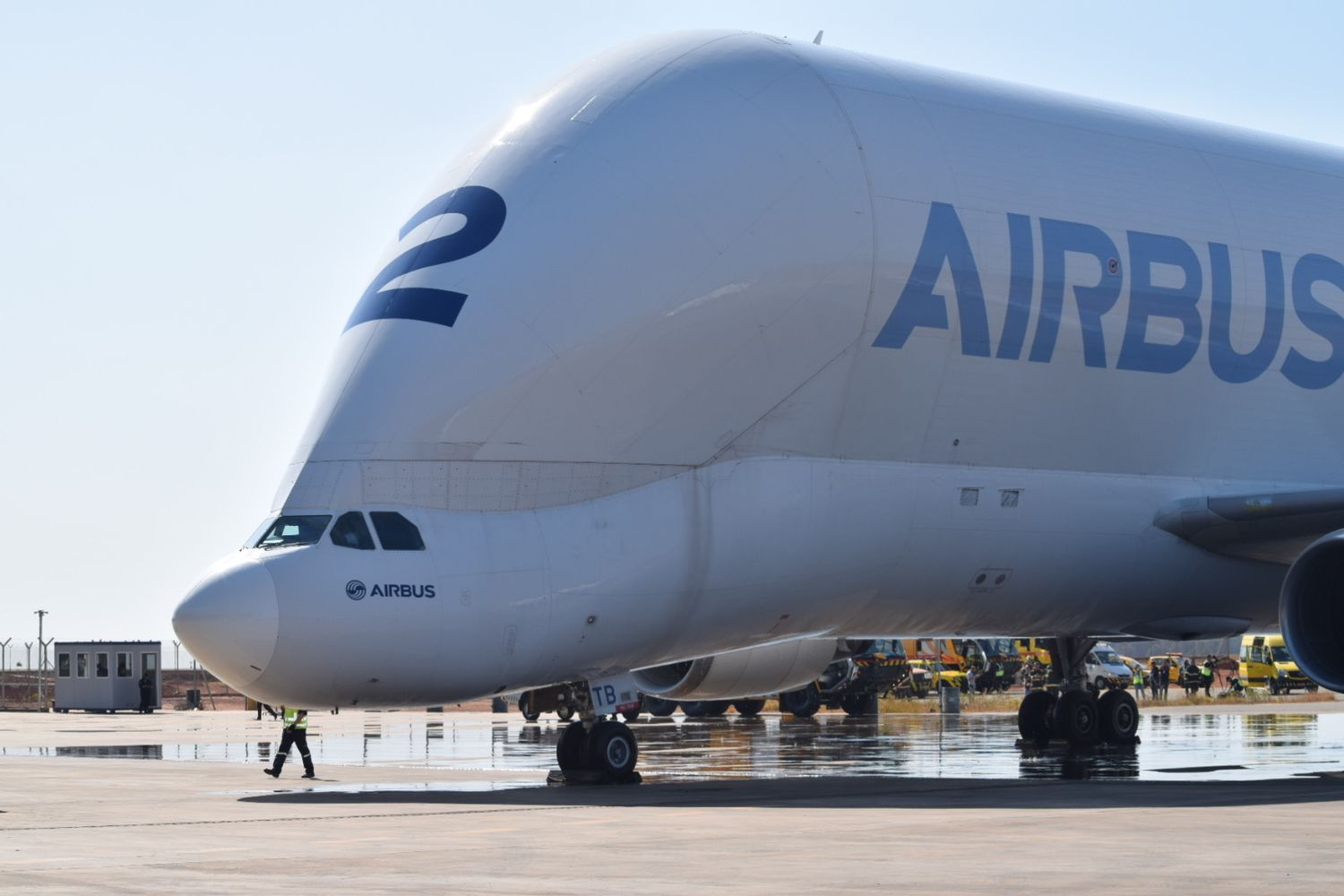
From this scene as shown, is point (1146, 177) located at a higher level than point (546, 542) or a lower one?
higher

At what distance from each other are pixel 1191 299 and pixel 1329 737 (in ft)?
37.1

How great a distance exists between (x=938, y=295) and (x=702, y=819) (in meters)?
9.27

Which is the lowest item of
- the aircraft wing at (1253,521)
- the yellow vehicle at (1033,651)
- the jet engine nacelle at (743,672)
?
the yellow vehicle at (1033,651)

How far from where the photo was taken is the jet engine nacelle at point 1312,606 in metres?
22.7

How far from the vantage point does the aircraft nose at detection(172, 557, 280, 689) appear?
19266 millimetres

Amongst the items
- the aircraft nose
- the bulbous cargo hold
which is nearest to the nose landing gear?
the bulbous cargo hold

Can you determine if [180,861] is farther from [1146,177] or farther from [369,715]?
[369,715]

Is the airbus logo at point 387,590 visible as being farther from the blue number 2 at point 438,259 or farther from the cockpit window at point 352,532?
the blue number 2 at point 438,259

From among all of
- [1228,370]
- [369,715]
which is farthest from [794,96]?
[369,715]

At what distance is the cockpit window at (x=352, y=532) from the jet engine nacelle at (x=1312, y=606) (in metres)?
10.7

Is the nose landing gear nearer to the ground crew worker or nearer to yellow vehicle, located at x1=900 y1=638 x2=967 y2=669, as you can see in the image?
the ground crew worker

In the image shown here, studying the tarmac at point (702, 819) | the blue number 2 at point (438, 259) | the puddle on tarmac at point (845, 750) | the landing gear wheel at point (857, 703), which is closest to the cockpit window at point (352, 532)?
the blue number 2 at point (438, 259)

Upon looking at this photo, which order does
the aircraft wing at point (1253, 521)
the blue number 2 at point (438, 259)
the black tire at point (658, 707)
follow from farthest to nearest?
the black tire at point (658, 707) → the aircraft wing at point (1253, 521) → the blue number 2 at point (438, 259)

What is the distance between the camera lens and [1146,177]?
87.4 feet
